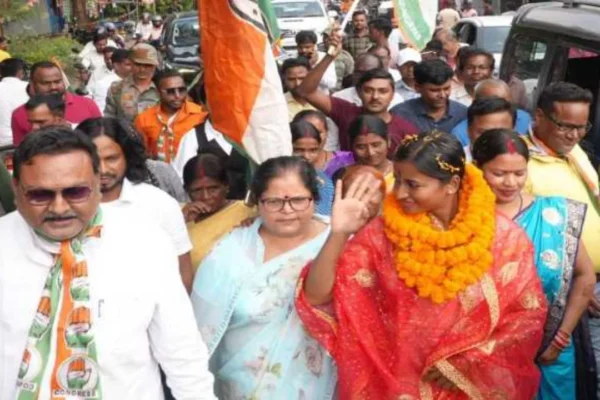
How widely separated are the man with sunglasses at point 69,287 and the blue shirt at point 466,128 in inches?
97.4

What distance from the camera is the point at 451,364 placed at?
2801 millimetres

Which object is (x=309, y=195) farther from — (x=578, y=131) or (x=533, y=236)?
(x=578, y=131)

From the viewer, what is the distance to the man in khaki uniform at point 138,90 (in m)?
6.75

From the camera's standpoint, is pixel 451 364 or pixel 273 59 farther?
pixel 273 59

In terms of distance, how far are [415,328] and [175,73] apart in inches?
132

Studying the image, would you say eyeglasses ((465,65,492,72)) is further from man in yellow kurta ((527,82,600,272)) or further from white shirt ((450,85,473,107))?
man in yellow kurta ((527,82,600,272))

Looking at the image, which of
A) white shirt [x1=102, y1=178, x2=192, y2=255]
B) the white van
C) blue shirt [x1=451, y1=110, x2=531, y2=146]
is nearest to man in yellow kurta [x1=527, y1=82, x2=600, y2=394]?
blue shirt [x1=451, y1=110, x2=531, y2=146]

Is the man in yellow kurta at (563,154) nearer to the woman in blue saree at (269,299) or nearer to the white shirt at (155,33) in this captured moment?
the woman in blue saree at (269,299)

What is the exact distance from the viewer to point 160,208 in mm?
3223

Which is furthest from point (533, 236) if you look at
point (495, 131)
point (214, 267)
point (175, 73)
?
point (175, 73)

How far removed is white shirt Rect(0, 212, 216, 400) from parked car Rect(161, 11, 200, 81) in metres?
12.2

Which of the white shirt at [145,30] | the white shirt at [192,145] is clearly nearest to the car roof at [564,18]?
the white shirt at [192,145]

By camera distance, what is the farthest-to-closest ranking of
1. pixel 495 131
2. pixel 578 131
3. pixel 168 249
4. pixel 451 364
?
pixel 578 131
pixel 495 131
pixel 451 364
pixel 168 249

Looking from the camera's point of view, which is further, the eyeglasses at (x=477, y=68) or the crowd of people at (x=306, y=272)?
the eyeglasses at (x=477, y=68)
